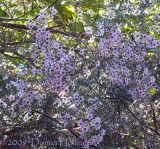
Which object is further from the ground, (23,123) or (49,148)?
(23,123)

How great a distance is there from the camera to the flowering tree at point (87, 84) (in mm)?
2045

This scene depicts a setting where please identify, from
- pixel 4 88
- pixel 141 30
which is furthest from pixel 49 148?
pixel 141 30

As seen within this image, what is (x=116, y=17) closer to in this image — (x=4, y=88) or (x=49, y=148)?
(x=4, y=88)

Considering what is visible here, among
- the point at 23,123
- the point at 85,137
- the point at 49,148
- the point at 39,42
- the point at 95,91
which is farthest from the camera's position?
the point at 49,148

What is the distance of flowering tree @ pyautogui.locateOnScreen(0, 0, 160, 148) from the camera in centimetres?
204

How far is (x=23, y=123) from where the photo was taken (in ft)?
8.11

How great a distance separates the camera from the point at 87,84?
7.09 ft

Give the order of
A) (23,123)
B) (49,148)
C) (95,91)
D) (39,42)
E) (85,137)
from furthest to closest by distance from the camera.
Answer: (49,148) < (23,123) < (95,91) < (85,137) < (39,42)

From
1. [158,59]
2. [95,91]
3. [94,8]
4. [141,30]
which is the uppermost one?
[94,8]

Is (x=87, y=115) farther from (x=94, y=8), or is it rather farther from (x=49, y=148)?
(x=94, y=8)

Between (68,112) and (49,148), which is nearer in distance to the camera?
(68,112)

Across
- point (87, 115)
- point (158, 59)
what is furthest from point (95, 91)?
point (158, 59)

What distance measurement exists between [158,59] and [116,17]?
45 cm

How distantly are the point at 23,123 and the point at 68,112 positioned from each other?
505 mm
